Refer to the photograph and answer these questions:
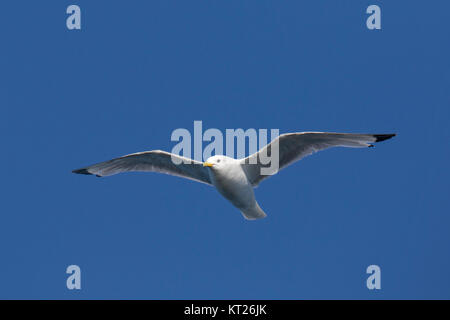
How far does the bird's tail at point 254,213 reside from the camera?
11.1 metres

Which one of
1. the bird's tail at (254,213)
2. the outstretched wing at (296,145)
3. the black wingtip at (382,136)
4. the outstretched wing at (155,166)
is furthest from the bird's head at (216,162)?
the black wingtip at (382,136)

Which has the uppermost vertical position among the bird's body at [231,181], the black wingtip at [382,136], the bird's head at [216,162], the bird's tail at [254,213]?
the black wingtip at [382,136]

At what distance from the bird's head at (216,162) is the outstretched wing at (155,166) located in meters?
0.56

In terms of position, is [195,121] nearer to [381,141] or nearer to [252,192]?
[252,192]

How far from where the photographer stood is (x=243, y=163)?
415 inches

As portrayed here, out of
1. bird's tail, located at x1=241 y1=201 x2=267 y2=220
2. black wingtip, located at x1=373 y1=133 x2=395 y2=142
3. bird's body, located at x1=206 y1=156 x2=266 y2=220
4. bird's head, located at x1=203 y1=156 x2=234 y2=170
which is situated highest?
black wingtip, located at x1=373 y1=133 x2=395 y2=142

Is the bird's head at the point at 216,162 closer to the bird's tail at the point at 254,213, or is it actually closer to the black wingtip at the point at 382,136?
the bird's tail at the point at 254,213

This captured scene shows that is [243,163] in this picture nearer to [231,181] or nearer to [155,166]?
[231,181]

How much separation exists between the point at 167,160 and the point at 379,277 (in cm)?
364

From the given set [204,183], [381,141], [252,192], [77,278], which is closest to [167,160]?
[204,183]

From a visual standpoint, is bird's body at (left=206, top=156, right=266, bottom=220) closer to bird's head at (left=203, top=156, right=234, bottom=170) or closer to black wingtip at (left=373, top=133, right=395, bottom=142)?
bird's head at (left=203, top=156, right=234, bottom=170)

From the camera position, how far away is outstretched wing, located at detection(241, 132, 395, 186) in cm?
1016

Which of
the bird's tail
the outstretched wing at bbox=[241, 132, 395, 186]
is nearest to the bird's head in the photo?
the outstretched wing at bbox=[241, 132, 395, 186]

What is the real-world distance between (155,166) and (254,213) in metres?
1.73
